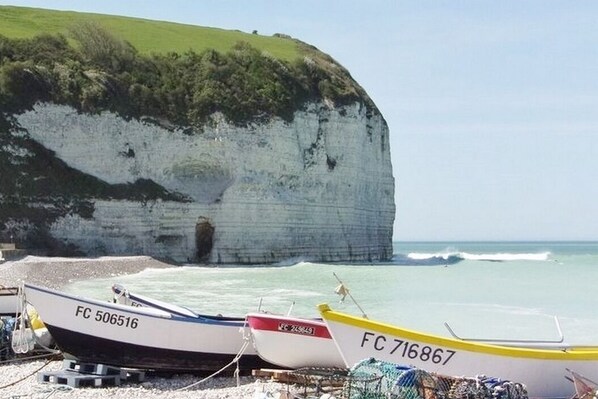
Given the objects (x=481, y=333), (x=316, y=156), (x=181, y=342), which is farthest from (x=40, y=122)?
(x=181, y=342)

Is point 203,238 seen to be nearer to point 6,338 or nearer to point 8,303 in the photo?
point 8,303

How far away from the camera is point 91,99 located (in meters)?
49.2

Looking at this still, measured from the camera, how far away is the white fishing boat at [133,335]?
13148 millimetres

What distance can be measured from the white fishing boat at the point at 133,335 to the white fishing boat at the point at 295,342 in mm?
606

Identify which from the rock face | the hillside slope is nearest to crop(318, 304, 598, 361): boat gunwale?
the hillside slope

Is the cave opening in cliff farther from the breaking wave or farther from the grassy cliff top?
the breaking wave

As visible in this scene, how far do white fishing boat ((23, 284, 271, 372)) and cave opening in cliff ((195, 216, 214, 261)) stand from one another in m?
36.5

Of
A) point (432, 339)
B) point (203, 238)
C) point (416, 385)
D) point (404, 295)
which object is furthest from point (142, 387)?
point (203, 238)

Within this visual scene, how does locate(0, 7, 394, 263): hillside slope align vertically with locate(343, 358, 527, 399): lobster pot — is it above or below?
above

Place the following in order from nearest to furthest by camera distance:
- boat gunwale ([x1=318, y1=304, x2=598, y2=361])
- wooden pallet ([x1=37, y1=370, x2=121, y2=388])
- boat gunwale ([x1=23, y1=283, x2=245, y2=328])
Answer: boat gunwale ([x1=318, y1=304, x2=598, y2=361]) → wooden pallet ([x1=37, y1=370, x2=121, y2=388]) → boat gunwale ([x1=23, y1=283, x2=245, y2=328])

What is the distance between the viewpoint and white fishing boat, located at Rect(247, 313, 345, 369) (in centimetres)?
1252

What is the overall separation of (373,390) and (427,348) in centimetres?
129

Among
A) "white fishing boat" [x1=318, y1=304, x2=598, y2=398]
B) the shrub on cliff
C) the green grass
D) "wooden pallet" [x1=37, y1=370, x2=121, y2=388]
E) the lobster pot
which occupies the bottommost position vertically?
"wooden pallet" [x1=37, y1=370, x2=121, y2=388]

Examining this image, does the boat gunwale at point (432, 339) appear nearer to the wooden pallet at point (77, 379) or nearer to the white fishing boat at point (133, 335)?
the white fishing boat at point (133, 335)
